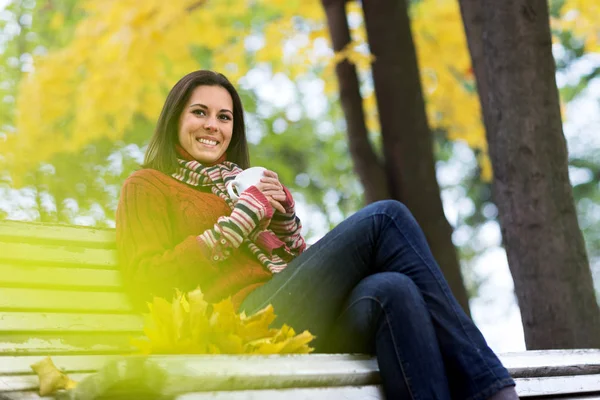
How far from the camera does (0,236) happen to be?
2723 mm

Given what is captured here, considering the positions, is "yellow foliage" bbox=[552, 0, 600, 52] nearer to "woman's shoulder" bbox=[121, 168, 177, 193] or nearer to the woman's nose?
the woman's nose

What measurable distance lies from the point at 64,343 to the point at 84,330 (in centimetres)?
9

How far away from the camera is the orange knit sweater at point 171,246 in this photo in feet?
8.23

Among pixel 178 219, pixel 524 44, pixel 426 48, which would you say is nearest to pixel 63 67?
pixel 426 48

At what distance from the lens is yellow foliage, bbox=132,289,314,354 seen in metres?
1.95

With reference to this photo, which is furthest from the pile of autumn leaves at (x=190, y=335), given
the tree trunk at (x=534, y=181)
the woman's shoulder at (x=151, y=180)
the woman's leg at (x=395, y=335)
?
the tree trunk at (x=534, y=181)

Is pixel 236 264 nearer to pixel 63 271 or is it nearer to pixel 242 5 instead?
pixel 63 271

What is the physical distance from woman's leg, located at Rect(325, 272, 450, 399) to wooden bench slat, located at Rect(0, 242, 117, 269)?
35.6 inches

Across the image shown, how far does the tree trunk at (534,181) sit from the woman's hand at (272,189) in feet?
5.22

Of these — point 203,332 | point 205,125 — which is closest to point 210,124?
point 205,125

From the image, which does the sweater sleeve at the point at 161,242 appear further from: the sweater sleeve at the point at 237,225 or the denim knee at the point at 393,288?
the denim knee at the point at 393,288

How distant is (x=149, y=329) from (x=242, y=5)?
20.0 ft

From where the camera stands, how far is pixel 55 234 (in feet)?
9.31

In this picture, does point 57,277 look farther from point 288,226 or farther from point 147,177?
point 288,226
